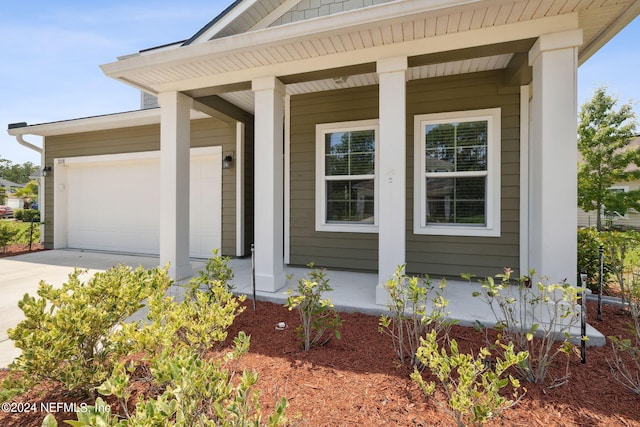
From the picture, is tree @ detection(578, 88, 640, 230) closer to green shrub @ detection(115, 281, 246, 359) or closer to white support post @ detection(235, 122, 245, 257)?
white support post @ detection(235, 122, 245, 257)

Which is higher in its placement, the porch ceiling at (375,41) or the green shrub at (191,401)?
the porch ceiling at (375,41)

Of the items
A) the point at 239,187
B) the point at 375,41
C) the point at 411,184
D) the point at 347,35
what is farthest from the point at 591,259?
the point at 239,187

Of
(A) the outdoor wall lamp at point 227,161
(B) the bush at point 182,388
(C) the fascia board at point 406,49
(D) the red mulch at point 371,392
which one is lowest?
(D) the red mulch at point 371,392

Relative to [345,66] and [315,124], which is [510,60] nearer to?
[345,66]

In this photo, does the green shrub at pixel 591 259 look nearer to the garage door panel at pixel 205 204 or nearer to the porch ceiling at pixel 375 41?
the porch ceiling at pixel 375 41

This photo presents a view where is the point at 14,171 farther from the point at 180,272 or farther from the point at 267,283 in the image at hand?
the point at 267,283

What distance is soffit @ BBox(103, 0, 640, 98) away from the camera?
2.84m

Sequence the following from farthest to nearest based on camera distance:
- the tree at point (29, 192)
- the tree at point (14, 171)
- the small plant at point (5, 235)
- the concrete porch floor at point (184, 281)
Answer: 1. the tree at point (14, 171)
2. the tree at point (29, 192)
3. the small plant at point (5, 235)
4. the concrete porch floor at point (184, 281)

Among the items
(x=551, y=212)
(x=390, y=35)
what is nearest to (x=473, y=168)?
(x=551, y=212)

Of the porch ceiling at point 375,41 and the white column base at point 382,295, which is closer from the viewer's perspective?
the porch ceiling at point 375,41

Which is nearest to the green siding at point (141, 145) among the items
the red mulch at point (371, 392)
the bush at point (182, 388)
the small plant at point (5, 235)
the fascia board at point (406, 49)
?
the small plant at point (5, 235)

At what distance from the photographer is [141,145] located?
7.05m

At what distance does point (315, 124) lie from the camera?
538 cm

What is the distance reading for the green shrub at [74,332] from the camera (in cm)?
176
